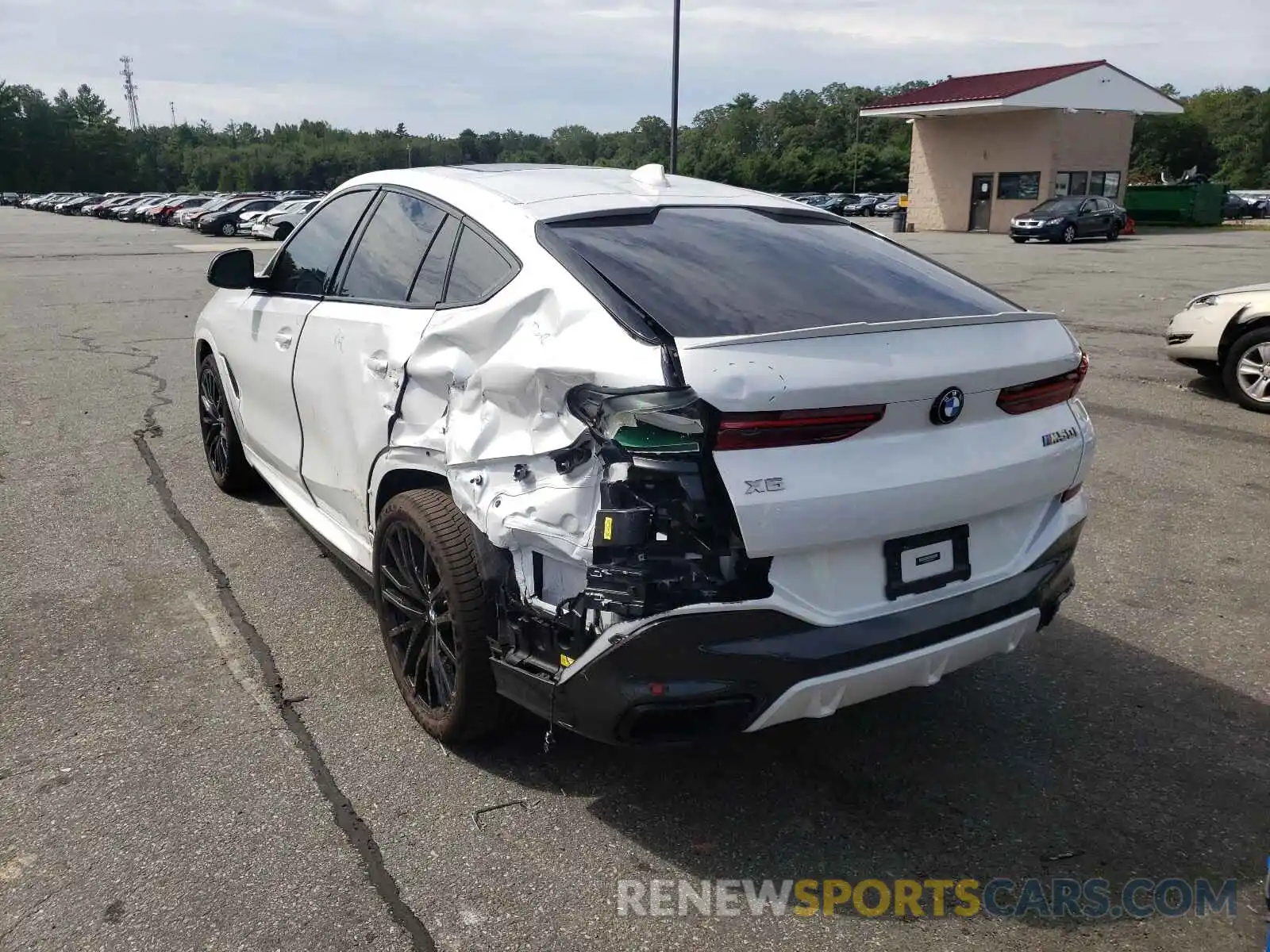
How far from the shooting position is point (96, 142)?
10738 cm

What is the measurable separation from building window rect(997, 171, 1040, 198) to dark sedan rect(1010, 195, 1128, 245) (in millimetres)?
7160

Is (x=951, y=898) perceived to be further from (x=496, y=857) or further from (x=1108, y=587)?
(x=1108, y=587)

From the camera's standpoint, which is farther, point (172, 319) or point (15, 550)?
point (172, 319)

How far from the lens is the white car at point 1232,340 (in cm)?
792

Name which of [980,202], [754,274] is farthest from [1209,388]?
[980,202]

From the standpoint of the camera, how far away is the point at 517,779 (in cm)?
309

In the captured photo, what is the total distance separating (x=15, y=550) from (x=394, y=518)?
2.83 meters

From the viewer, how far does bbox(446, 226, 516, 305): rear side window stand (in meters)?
3.04

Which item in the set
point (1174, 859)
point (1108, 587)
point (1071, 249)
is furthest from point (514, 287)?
point (1071, 249)

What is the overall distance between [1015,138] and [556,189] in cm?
4159

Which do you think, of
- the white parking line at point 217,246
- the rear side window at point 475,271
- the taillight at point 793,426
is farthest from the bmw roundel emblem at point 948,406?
the white parking line at point 217,246

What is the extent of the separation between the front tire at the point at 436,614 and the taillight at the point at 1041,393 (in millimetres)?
1544

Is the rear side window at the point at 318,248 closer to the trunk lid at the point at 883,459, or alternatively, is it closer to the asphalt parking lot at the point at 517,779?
the asphalt parking lot at the point at 517,779

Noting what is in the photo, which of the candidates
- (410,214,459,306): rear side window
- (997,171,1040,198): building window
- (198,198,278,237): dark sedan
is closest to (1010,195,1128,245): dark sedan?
(997,171,1040,198): building window
